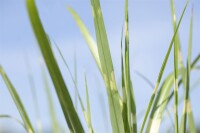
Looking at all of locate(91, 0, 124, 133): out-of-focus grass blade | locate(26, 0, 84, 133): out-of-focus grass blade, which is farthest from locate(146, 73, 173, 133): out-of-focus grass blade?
locate(26, 0, 84, 133): out-of-focus grass blade

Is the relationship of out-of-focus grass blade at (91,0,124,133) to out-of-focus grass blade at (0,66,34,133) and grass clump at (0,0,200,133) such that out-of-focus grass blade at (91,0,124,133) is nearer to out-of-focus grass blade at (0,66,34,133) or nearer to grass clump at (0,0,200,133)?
grass clump at (0,0,200,133)

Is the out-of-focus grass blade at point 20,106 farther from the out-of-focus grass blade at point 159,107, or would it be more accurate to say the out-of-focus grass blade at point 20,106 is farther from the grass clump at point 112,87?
the out-of-focus grass blade at point 159,107

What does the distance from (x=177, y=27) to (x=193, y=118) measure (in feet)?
0.50

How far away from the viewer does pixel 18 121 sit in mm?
709

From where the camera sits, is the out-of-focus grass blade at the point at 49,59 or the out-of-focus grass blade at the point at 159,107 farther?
the out-of-focus grass blade at the point at 159,107

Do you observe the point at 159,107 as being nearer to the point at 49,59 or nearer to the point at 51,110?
the point at 51,110

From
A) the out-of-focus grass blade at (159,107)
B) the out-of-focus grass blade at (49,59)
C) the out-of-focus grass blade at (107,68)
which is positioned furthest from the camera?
the out-of-focus grass blade at (159,107)

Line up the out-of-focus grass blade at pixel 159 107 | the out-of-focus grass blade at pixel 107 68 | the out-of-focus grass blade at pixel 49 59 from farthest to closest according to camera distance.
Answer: the out-of-focus grass blade at pixel 159 107
the out-of-focus grass blade at pixel 107 68
the out-of-focus grass blade at pixel 49 59

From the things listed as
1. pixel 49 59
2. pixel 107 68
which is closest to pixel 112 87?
pixel 107 68

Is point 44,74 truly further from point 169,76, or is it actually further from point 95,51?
point 169,76

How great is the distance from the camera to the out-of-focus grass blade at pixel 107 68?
1.66 ft

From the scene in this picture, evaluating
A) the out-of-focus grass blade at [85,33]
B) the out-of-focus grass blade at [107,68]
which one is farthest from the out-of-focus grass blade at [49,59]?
the out-of-focus grass blade at [85,33]

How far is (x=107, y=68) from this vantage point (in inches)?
20.0

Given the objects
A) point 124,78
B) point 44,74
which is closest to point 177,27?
point 124,78
